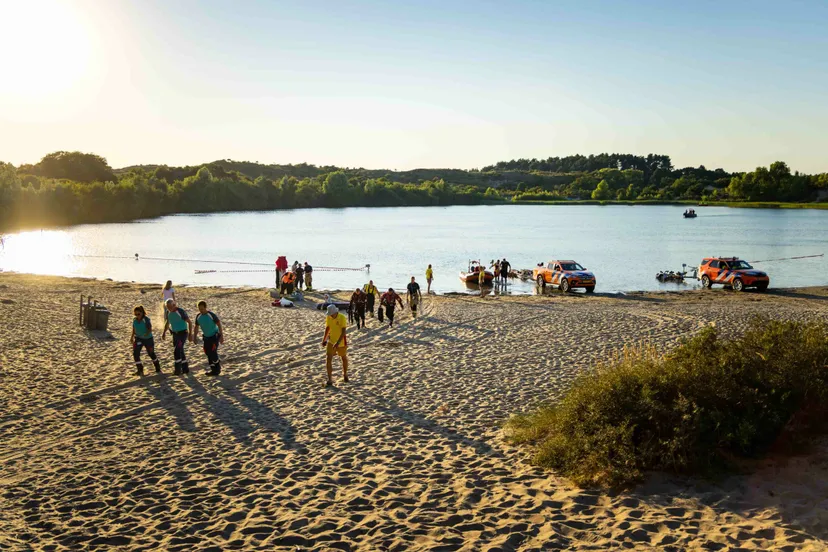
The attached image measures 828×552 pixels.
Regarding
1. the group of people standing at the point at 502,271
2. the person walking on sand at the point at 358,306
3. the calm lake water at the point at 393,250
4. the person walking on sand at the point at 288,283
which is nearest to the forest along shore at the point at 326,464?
the person walking on sand at the point at 358,306

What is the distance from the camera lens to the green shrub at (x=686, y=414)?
8.59 m

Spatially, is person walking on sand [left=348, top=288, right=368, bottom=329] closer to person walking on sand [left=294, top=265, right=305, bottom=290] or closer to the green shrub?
person walking on sand [left=294, top=265, right=305, bottom=290]

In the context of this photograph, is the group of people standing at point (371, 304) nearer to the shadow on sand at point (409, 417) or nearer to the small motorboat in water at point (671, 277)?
the shadow on sand at point (409, 417)

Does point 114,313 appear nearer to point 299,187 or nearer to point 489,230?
point 489,230

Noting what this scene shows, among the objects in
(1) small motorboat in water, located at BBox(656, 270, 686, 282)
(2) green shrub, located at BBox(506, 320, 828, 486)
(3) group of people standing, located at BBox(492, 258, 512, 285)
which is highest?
(2) green shrub, located at BBox(506, 320, 828, 486)

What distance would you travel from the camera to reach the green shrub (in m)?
8.59

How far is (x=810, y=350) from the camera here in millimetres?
9961

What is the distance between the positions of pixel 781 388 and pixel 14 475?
10.3m

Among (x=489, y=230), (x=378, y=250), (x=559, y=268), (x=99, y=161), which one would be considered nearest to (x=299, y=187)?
(x=99, y=161)

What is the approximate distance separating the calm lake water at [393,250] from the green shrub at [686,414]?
29.6 meters

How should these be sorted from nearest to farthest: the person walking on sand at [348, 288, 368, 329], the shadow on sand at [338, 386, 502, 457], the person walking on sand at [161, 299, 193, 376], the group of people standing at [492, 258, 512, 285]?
the shadow on sand at [338, 386, 502, 457], the person walking on sand at [161, 299, 193, 376], the person walking on sand at [348, 288, 368, 329], the group of people standing at [492, 258, 512, 285]

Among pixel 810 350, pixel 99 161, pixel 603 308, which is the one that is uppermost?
pixel 99 161

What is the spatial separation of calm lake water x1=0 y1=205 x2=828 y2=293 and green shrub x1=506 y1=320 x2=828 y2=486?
29586 mm

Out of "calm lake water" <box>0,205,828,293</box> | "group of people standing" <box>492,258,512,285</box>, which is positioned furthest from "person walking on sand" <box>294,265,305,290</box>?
"group of people standing" <box>492,258,512,285</box>
